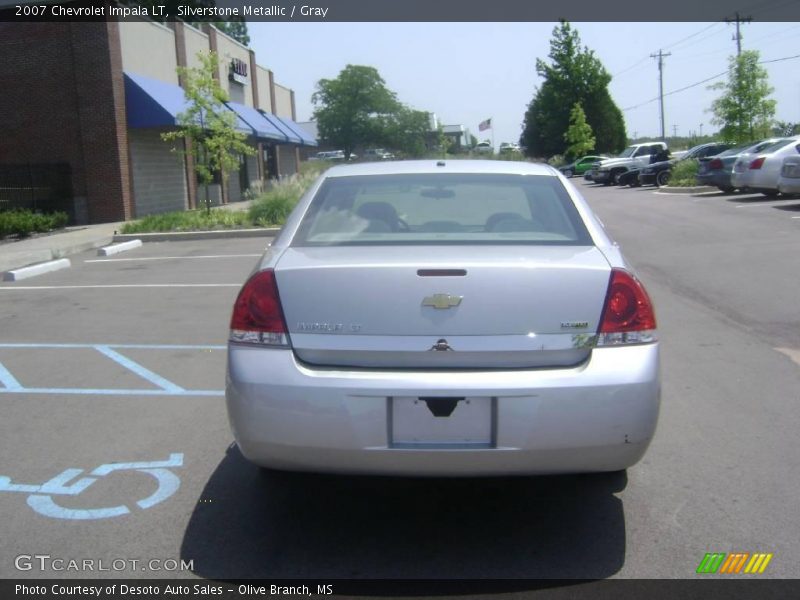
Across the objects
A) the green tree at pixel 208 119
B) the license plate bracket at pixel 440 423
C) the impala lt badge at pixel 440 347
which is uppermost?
the green tree at pixel 208 119

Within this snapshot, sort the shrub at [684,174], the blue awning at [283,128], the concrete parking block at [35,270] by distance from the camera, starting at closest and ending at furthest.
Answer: the concrete parking block at [35,270] → the shrub at [684,174] → the blue awning at [283,128]

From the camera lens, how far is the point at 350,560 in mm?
3686

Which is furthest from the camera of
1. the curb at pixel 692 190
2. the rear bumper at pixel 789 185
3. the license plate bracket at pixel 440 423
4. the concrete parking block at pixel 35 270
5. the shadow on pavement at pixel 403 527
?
the curb at pixel 692 190

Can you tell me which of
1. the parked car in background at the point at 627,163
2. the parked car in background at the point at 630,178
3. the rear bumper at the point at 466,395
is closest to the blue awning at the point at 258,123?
the parked car in background at the point at 627,163

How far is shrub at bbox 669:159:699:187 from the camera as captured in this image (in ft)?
94.6

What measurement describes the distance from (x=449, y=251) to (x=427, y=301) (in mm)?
Result: 360

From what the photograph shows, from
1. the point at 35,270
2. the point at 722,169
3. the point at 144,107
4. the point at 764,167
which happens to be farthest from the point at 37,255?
the point at 722,169

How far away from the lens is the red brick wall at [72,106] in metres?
23.5

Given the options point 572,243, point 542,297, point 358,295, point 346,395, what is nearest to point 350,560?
point 346,395

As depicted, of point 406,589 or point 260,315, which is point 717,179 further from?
point 406,589

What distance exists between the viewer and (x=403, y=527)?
13.2 feet

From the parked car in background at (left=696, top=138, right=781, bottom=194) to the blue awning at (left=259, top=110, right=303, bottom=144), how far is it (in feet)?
65.8

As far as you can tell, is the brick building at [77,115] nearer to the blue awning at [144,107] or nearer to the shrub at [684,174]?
the blue awning at [144,107]

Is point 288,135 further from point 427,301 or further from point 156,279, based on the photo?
point 427,301
